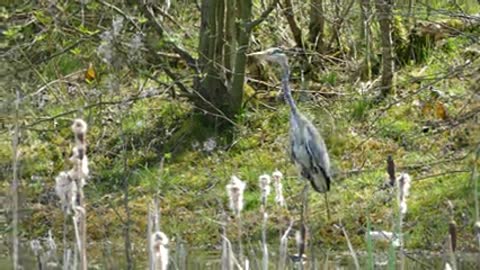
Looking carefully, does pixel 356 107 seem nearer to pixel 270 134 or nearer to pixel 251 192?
pixel 270 134

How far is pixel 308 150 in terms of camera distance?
525 centimetres

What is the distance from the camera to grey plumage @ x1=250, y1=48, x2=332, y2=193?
5215 millimetres

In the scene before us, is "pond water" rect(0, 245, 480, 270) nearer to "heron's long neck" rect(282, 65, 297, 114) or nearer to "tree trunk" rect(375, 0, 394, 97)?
"heron's long neck" rect(282, 65, 297, 114)

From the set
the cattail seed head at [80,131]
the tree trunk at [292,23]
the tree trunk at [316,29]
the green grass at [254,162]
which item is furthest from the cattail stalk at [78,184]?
the tree trunk at [316,29]

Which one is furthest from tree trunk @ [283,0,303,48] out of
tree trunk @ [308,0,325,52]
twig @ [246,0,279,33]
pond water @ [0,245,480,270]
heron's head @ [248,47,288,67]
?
heron's head @ [248,47,288,67]

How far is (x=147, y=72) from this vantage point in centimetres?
917

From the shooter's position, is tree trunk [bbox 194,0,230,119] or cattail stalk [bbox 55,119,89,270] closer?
cattail stalk [bbox 55,119,89,270]

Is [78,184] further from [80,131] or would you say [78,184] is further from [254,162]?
[254,162]

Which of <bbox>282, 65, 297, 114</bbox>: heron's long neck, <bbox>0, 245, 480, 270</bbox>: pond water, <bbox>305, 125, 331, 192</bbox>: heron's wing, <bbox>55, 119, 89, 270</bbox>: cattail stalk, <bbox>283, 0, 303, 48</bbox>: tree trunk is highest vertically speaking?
<bbox>283, 0, 303, 48</bbox>: tree trunk

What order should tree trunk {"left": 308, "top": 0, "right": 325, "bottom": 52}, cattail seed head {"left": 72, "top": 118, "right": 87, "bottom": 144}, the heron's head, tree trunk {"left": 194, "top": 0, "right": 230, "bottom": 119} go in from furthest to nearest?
tree trunk {"left": 308, "top": 0, "right": 325, "bottom": 52} < tree trunk {"left": 194, "top": 0, "right": 230, "bottom": 119} < the heron's head < cattail seed head {"left": 72, "top": 118, "right": 87, "bottom": 144}

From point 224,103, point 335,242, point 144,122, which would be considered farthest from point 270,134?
point 335,242

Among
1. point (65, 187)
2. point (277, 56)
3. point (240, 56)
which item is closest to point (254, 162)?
point (240, 56)

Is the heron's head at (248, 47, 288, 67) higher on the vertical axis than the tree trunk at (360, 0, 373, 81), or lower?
lower

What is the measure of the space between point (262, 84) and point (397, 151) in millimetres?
1754
